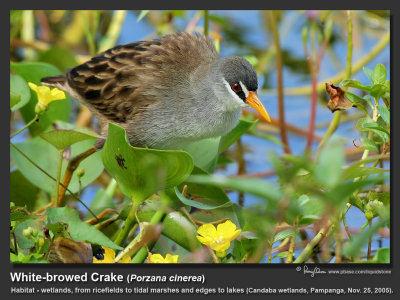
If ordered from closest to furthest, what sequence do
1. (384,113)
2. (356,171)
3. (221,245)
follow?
(356,171), (221,245), (384,113)

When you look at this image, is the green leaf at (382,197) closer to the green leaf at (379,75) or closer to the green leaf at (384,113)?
the green leaf at (384,113)

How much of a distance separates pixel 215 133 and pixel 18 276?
3.67ft

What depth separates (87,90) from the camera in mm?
2906

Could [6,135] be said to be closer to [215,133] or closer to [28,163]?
[28,163]

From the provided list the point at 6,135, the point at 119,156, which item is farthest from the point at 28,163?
the point at 119,156

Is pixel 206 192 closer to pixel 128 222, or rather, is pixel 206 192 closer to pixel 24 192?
pixel 128 222

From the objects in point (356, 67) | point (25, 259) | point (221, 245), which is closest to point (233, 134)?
point (221, 245)

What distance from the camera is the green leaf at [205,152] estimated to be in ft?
8.57

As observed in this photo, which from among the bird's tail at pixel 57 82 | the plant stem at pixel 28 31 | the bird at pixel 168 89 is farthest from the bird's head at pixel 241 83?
the plant stem at pixel 28 31

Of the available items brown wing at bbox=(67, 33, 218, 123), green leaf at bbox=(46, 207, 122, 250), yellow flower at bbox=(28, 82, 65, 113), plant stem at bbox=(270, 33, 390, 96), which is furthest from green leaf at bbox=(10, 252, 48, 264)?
plant stem at bbox=(270, 33, 390, 96)

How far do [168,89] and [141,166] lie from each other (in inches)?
30.1

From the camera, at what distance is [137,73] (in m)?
2.78

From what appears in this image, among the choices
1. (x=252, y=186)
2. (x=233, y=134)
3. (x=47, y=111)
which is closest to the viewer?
(x=252, y=186)

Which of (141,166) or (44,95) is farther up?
(44,95)
